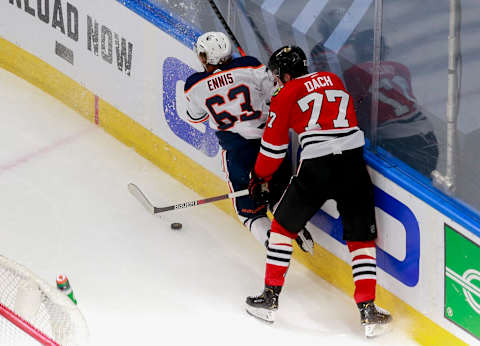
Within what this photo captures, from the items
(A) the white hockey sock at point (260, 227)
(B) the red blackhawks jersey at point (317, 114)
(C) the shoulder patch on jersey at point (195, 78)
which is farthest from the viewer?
(A) the white hockey sock at point (260, 227)

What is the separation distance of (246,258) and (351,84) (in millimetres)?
996

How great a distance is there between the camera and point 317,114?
3684mm

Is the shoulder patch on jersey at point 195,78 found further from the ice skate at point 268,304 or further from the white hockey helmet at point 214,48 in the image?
the ice skate at point 268,304

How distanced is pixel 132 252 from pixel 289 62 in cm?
127

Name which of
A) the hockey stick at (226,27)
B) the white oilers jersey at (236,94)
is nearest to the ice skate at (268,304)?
the white oilers jersey at (236,94)

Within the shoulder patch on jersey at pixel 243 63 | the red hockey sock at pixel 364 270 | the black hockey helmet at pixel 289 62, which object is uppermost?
the black hockey helmet at pixel 289 62

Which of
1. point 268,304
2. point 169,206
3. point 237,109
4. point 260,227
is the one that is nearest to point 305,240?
point 260,227

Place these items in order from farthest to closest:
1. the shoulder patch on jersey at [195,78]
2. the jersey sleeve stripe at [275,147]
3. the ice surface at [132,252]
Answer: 1. the shoulder patch on jersey at [195,78]
2. the ice surface at [132,252]
3. the jersey sleeve stripe at [275,147]

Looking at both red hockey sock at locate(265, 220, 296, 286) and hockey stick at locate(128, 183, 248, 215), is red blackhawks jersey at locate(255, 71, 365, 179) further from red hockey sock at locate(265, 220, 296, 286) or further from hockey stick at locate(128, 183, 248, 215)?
hockey stick at locate(128, 183, 248, 215)

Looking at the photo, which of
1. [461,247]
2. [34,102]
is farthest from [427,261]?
[34,102]

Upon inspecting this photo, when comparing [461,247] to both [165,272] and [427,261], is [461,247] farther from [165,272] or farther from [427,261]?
[165,272]

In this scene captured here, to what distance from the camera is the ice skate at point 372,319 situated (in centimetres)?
375

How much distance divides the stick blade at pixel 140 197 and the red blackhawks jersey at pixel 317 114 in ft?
3.51

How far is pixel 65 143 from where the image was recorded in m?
5.26
